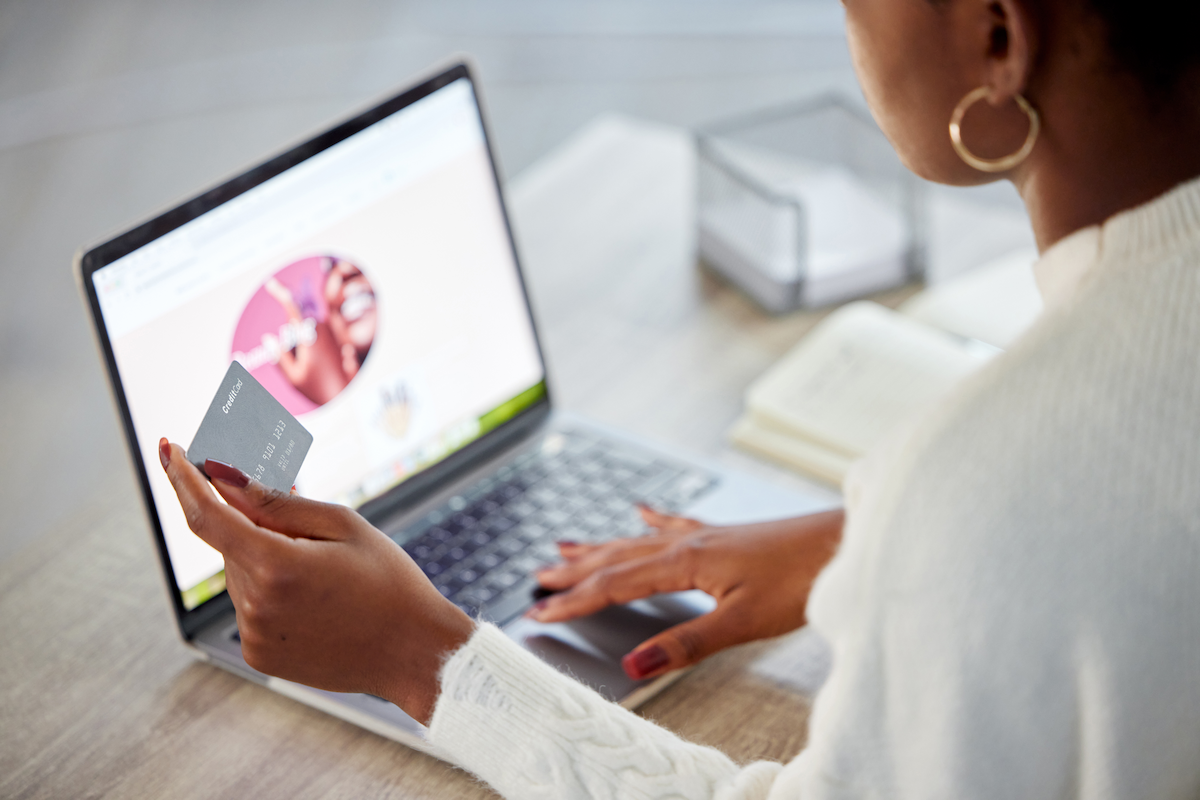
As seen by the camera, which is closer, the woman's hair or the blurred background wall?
the woman's hair

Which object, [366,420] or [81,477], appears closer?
[366,420]

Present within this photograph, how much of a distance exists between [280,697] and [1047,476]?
0.58 m

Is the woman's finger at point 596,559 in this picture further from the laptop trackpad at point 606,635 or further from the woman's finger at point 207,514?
the woman's finger at point 207,514

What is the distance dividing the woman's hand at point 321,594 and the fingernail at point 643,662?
0.53 feet

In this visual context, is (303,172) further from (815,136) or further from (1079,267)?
(815,136)

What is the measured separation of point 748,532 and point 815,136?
2.40 ft

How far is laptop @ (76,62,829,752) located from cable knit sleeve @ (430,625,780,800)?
0.33 ft

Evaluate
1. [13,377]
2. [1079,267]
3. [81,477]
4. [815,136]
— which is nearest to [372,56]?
[13,377]

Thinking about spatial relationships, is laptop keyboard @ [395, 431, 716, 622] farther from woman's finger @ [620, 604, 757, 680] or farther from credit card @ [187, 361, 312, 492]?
credit card @ [187, 361, 312, 492]

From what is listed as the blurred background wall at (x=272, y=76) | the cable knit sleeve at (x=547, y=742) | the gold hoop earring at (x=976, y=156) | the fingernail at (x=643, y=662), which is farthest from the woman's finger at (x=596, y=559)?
the blurred background wall at (x=272, y=76)

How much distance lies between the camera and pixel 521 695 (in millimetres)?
657

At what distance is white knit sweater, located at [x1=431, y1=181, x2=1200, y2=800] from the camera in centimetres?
45

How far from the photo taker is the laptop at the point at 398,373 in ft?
2.59

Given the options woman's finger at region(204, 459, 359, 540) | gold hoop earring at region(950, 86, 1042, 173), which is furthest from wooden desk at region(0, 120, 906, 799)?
gold hoop earring at region(950, 86, 1042, 173)
